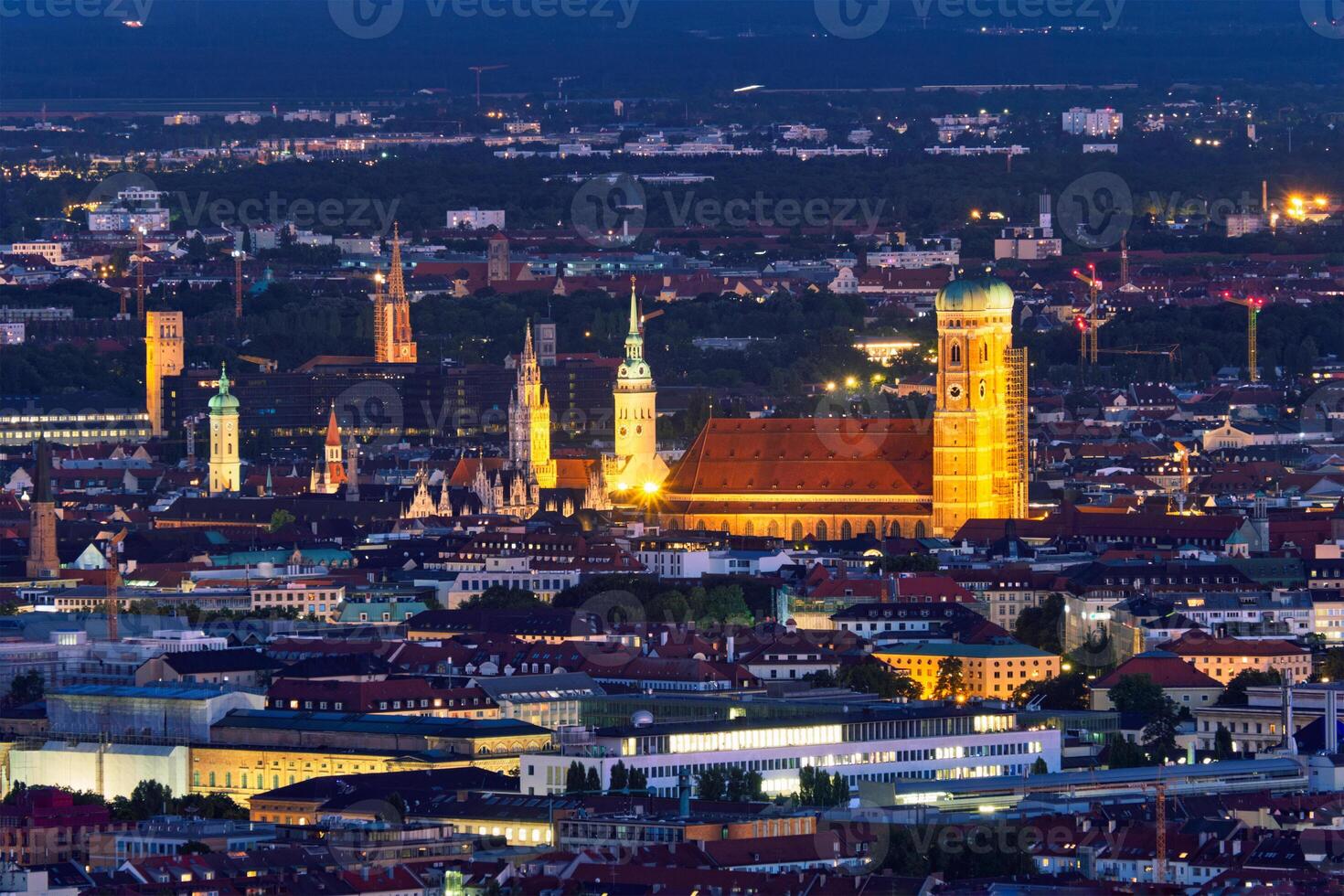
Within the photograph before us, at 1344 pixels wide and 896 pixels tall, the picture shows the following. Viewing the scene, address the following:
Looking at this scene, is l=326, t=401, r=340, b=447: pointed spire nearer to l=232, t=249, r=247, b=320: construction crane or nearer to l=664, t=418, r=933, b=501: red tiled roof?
l=664, t=418, r=933, b=501: red tiled roof

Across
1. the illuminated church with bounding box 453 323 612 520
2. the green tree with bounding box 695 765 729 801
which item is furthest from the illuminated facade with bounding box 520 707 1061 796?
the illuminated church with bounding box 453 323 612 520

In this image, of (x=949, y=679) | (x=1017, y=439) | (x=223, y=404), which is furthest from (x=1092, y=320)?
(x=949, y=679)

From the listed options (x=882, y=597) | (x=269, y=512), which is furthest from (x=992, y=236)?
(x=882, y=597)

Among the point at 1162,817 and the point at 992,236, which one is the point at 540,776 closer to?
the point at 1162,817

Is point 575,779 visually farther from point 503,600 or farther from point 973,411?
point 973,411

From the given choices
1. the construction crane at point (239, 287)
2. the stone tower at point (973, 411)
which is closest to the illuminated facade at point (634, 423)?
the stone tower at point (973, 411)
